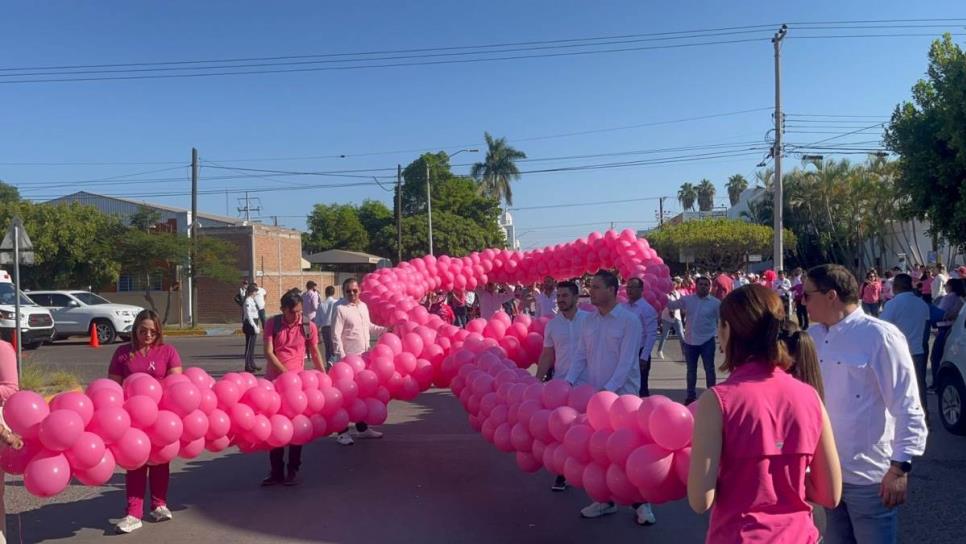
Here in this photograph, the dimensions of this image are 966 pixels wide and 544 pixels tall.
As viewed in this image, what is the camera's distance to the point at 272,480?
23.1 feet

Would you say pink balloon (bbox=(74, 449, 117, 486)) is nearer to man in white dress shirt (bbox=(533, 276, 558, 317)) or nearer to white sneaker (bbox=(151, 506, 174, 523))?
white sneaker (bbox=(151, 506, 174, 523))

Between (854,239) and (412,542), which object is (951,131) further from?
(854,239)

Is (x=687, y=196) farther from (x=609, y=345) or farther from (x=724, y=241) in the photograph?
(x=609, y=345)

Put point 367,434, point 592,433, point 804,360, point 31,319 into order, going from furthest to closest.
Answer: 1. point 31,319
2. point 367,434
3. point 592,433
4. point 804,360

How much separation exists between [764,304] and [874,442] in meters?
1.24

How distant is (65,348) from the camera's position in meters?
22.2

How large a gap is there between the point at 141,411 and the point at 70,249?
2956 centimetres

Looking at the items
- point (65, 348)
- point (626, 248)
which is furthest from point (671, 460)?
point (65, 348)

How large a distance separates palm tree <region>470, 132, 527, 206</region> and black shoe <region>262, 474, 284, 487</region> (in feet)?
209

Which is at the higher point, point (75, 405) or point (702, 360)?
point (75, 405)

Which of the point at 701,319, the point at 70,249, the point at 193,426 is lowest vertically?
the point at 193,426

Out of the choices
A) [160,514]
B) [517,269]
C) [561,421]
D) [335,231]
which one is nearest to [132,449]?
[160,514]

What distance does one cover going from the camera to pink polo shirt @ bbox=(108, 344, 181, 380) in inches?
236

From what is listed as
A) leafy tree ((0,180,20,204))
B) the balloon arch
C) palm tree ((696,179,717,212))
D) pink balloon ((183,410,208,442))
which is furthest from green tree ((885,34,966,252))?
palm tree ((696,179,717,212))
